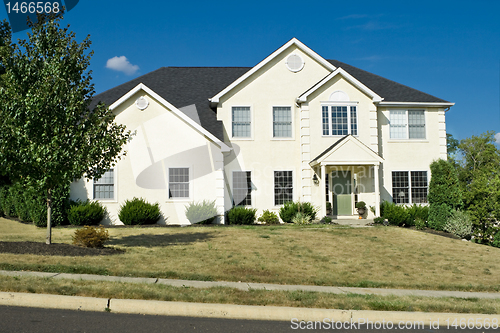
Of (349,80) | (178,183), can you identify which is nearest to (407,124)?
(349,80)

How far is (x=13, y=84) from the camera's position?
1085 cm

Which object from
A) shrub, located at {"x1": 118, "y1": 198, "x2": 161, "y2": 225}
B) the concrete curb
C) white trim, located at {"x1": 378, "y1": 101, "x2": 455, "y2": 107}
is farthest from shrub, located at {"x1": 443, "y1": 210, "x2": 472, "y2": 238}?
shrub, located at {"x1": 118, "y1": 198, "x2": 161, "y2": 225}

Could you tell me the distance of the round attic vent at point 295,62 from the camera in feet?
72.2

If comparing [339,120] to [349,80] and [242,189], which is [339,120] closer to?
[349,80]

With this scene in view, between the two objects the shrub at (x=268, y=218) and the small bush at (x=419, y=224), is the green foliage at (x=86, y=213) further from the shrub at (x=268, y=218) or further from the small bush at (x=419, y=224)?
the small bush at (x=419, y=224)

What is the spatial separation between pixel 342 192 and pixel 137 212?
1076 cm

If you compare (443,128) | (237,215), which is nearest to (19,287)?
(237,215)

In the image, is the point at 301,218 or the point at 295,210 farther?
the point at 295,210

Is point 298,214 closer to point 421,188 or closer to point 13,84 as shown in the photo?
point 421,188

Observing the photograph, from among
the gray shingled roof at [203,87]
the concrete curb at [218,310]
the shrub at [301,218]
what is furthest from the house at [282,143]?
the concrete curb at [218,310]

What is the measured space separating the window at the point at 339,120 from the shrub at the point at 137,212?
974cm

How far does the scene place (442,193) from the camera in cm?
1989

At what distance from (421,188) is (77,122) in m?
17.8

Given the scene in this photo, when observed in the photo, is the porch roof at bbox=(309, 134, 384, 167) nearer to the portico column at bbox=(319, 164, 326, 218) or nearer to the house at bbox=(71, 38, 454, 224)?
the house at bbox=(71, 38, 454, 224)
